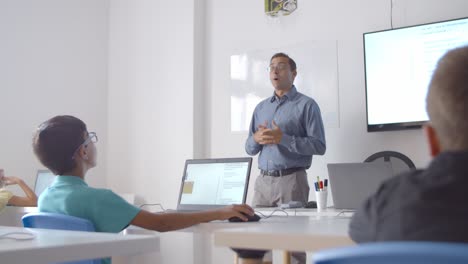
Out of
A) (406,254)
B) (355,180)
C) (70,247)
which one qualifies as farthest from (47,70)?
(406,254)

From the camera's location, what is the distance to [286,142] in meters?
3.42

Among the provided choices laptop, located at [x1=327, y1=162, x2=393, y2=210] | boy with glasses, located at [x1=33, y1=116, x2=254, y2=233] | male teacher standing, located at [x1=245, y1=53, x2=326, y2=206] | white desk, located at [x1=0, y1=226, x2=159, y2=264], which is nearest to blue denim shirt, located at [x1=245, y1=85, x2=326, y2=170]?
male teacher standing, located at [x1=245, y1=53, x2=326, y2=206]

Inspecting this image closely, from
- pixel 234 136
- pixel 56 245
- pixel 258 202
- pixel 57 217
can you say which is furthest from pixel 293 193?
pixel 56 245

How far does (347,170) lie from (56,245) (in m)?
1.60

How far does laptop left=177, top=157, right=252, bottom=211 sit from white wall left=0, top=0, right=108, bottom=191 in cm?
232

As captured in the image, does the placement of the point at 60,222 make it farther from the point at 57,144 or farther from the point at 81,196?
the point at 57,144

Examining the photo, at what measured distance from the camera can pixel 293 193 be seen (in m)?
3.50

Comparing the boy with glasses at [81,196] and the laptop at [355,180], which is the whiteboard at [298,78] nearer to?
the laptop at [355,180]

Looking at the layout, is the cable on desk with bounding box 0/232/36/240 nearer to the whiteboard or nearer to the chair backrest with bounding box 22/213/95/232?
the chair backrest with bounding box 22/213/95/232

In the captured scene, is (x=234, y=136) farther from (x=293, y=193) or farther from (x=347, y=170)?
(x=347, y=170)

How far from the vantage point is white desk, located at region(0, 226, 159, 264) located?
1157 millimetres

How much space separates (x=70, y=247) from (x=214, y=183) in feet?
5.17

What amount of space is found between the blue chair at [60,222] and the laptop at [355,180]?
4.22ft

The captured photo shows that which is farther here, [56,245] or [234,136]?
[234,136]
